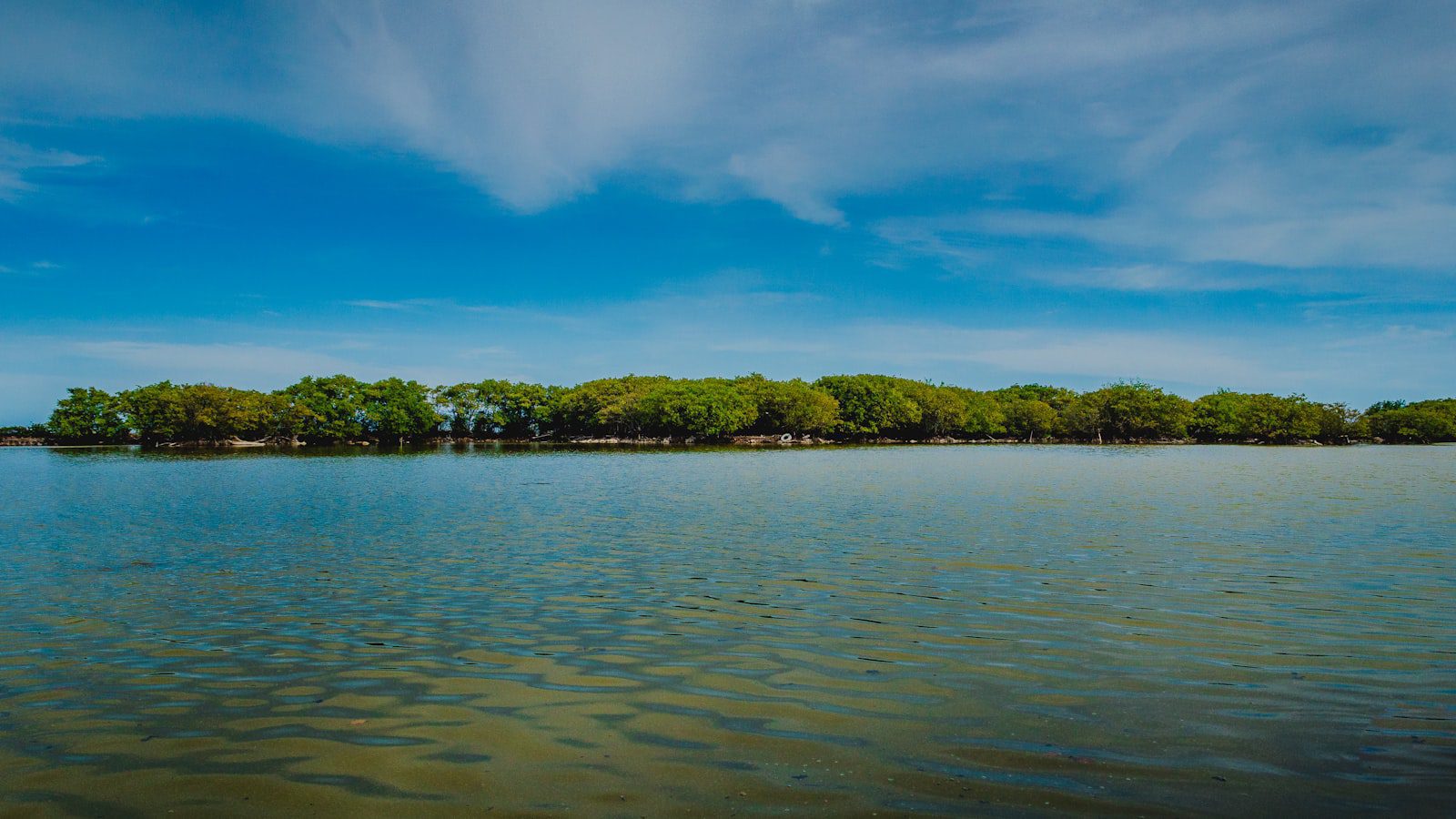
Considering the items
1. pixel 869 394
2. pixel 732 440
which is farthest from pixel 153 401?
pixel 869 394

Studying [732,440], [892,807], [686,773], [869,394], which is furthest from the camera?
[869,394]

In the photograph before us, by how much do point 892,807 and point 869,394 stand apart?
6272 inches

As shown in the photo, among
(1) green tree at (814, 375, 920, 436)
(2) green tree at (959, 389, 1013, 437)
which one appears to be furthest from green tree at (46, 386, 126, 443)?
(2) green tree at (959, 389, 1013, 437)

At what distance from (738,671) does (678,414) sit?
12514 centimetres

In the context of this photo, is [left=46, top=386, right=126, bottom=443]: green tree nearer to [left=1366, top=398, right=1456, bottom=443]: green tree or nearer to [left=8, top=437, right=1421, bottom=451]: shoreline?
[left=8, top=437, right=1421, bottom=451]: shoreline

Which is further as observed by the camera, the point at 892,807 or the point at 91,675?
the point at 91,675

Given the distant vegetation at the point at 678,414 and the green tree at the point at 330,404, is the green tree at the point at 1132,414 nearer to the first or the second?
the distant vegetation at the point at 678,414

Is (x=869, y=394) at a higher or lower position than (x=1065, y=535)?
higher

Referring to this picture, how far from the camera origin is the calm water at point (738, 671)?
5.51 m

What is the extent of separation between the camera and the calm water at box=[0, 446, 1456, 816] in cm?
551

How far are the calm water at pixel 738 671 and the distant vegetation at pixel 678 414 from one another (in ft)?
382

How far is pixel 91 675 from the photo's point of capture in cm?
852

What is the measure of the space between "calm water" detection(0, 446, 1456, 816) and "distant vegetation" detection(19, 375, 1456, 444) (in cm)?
11642

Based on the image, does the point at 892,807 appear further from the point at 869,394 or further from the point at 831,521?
the point at 869,394
